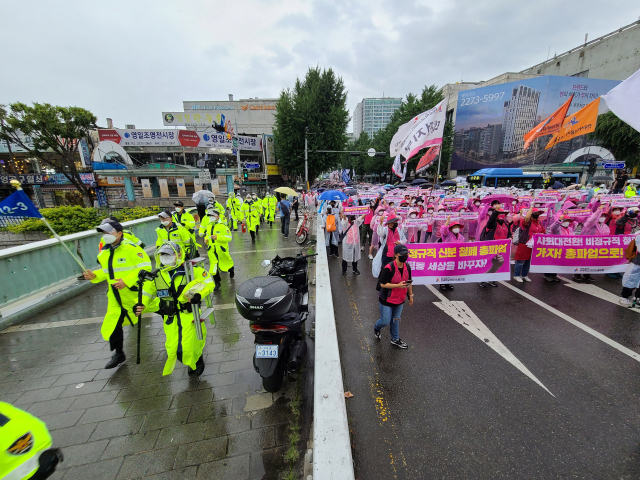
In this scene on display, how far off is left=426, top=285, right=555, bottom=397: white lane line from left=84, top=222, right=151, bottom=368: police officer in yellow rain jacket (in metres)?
5.25

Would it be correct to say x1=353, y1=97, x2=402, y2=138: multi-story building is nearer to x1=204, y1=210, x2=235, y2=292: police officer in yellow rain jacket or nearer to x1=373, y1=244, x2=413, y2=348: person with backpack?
x1=204, y1=210, x2=235, y2=292: police officer in yellow rain jacket

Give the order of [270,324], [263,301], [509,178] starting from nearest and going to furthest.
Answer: [263,301] < [270,324] < [509,178]

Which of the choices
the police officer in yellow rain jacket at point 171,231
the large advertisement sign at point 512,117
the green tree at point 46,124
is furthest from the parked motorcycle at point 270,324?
the large advertisement sign at point 512,117

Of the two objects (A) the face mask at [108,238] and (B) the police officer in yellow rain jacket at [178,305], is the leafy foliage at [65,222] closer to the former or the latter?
(A) the face mask at [108,238]

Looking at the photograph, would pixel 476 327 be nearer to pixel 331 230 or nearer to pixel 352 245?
pixel 352 245

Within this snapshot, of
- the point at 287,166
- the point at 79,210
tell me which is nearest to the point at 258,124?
the point at 287,166

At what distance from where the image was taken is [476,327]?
15.2ft

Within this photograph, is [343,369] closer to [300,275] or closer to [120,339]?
[300,275]

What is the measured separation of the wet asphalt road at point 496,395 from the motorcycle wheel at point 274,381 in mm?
861

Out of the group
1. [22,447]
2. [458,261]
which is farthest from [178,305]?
[458,261]

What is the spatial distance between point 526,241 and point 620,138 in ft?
110

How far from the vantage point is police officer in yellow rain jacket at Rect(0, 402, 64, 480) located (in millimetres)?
1279

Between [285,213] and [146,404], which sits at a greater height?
[285,213]

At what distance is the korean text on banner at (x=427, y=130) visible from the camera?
9.20 meters
